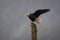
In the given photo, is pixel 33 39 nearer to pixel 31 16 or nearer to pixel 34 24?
pixel 34 24

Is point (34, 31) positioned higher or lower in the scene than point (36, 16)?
lower

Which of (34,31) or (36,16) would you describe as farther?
(36,16)

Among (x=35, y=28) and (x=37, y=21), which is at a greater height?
(x=37, y=21)

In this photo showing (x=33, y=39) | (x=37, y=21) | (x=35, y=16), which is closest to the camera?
(x=33, y=39)

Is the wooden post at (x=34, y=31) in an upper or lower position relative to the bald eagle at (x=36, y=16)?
lower

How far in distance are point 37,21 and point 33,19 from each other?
0.82 m

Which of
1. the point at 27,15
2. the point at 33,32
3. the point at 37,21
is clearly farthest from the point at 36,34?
the point at 27,15

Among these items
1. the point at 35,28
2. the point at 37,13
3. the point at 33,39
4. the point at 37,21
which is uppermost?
the point at 37,13

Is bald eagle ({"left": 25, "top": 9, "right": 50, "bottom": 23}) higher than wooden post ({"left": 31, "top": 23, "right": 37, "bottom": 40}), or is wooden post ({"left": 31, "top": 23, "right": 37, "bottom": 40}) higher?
bald eagle ({"left": 25, "top": 9, "right": 50, "bottom": 23})

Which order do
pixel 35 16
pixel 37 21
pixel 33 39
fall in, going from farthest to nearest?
1. pixel 35 16
2. pixel 37 21
3. pixel 33 39

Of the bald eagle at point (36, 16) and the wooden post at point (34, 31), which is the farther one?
the bald eagle at point (36, 16)

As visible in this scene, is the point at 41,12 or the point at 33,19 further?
the point at 41,12

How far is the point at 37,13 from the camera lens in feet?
59.6

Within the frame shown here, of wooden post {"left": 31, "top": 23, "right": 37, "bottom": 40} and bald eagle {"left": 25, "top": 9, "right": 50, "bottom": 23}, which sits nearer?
wooden post {"left": 31, "top": 23, "right": 37, "bottom": 40}
